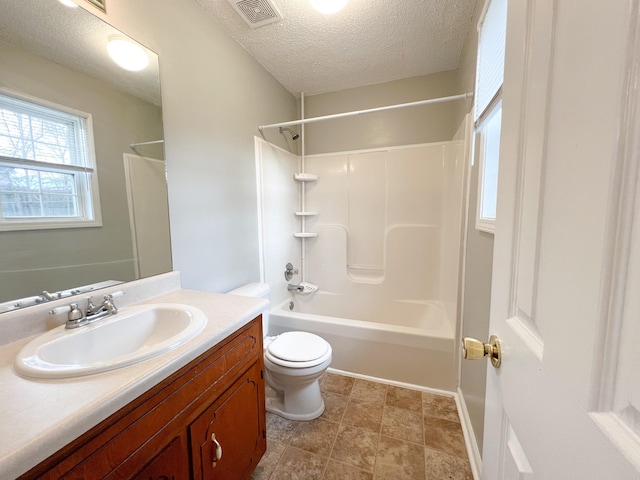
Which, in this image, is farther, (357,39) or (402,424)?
(357,39)

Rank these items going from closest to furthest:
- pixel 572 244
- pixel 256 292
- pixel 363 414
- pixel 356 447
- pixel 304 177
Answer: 1. pixel 572 244
2. pixel 356 447
3. pixel 363 414
4. pixel 256 292
5. pixel 304 177

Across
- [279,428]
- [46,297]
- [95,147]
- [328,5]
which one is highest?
[328,5]

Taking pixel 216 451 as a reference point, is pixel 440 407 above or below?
below

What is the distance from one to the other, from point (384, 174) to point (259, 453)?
2.28m

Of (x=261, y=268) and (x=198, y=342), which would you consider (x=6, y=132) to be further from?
(x=261, y=268)

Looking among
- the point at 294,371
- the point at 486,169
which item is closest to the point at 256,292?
the point at 294,371

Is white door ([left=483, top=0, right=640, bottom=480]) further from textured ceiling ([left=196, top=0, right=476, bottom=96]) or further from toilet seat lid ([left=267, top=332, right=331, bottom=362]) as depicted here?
textured ceiling ([left=196, top=0, right=476, bottom=96])

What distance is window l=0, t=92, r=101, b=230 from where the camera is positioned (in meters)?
0.81

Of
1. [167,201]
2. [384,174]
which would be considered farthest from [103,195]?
[384,174]

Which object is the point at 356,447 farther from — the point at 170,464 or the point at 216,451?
the point at 170,464

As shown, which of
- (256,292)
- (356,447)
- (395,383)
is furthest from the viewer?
(395,383)

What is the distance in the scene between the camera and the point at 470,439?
1.37m

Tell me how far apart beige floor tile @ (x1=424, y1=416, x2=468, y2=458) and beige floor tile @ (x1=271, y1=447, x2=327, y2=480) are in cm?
61

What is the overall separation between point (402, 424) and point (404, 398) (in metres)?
0.23
